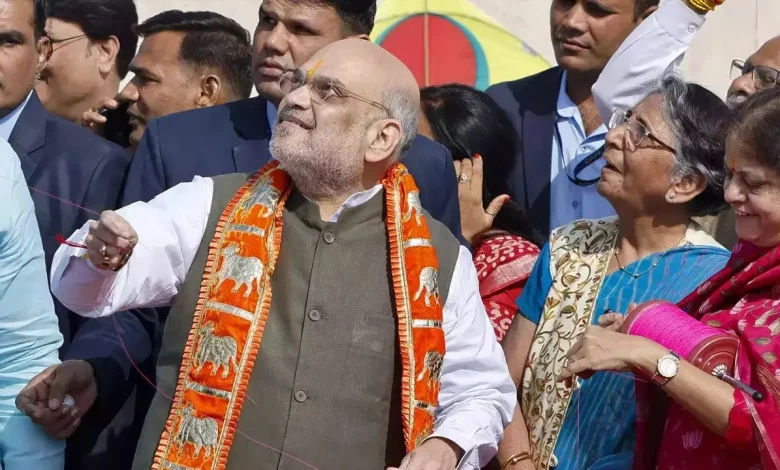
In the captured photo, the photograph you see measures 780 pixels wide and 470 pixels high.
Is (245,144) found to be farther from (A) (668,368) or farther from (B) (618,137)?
(A) (668,368)

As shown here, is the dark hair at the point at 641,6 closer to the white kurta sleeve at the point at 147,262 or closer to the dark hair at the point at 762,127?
the dark hair at the point at 762,127

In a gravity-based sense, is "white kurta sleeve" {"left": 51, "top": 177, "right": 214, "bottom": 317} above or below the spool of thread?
above

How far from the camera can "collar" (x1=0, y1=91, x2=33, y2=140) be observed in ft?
13.2

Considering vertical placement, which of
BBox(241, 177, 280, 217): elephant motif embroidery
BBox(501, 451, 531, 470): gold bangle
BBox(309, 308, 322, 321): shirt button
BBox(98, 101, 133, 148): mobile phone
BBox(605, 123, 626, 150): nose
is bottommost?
BBox(501, 451, 531, 470): gold bangle

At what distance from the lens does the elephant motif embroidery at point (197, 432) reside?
3.06 meters

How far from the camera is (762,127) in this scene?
3.24m

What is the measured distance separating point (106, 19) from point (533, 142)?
76.2 inches

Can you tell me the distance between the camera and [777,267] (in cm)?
319

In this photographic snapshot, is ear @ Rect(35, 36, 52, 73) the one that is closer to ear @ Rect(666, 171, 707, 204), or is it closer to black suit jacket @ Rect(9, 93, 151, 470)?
black suit jacket @ Rect(9, 93, 151, 470)

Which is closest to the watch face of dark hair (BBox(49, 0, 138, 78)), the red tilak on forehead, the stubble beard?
the stubble beard

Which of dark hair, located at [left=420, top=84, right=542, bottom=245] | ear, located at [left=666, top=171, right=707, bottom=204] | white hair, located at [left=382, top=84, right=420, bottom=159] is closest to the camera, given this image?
white hair, located at [left=382, top=84, right=420, bottom=159]

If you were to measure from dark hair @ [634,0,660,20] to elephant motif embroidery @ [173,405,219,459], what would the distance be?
2746 mm

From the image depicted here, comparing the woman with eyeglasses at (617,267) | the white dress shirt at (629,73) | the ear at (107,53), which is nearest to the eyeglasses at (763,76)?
the white dress shirt at (629,73)

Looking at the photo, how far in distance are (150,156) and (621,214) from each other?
1374 mm
